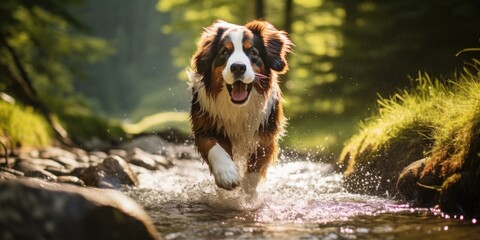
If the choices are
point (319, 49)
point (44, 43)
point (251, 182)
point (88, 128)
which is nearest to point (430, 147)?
point (251, 182)

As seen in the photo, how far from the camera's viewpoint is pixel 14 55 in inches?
412

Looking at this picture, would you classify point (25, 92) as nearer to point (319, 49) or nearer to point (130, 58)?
point (319, 49)

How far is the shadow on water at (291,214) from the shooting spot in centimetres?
342

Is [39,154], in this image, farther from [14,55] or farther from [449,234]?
[449,234]

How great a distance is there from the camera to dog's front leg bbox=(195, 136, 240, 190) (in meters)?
4.57

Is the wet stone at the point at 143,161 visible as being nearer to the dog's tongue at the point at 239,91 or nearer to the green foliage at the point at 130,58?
the dog's tongue at the point at 239,91

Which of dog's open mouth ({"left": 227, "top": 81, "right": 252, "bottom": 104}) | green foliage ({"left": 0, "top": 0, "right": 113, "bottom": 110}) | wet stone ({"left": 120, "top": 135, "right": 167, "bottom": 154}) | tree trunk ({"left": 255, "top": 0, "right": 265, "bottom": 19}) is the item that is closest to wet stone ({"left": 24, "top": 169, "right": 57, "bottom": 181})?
dog's open mouth ({"left": 227, "top": 81, "right": 252, "bottom": 104})

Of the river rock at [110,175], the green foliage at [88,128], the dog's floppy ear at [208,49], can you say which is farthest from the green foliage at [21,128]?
the dog's floppy ear at [208,49]

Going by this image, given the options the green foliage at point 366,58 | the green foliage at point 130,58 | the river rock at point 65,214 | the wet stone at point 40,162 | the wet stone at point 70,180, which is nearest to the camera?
the river rock at point 65,214

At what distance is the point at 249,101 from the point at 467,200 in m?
2.14

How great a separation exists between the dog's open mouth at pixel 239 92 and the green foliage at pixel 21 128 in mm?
4248

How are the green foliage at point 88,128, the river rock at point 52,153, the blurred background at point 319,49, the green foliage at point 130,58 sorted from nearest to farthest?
the river rock at point 52,153, the blurred background at point 319,49, the green foliage at point 88,128, the green foliage at point 130,58

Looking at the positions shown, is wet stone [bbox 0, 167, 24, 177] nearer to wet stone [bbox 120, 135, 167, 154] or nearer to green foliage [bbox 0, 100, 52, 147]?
green foliage [bbox 0, 100, 52, 147]

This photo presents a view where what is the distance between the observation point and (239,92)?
5.15 metres
